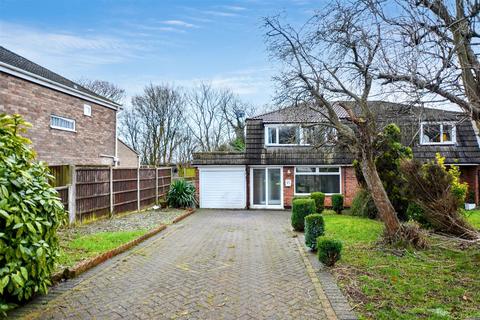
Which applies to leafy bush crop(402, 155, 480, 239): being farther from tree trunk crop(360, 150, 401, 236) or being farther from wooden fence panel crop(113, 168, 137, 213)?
wooden fence panel crop(113, 168, 137, 213)

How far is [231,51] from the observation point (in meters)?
14.5

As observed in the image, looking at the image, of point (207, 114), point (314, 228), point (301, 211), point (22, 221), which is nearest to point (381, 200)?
point (314, 228)

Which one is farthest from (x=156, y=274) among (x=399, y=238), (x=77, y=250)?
(x=399, y=238)

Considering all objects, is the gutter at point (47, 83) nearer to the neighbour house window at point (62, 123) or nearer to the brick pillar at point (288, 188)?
the neighbour house window at point (62, 123)

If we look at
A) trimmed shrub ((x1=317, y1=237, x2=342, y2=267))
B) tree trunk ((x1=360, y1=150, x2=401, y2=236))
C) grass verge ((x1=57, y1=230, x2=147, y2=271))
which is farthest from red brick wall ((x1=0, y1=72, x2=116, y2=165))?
tree trunk ((x1=360, y1=150, x2=401, y2=236))

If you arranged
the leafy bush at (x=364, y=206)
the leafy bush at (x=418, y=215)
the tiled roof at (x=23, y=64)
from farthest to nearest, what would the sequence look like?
the leafy bush at (x=364, y=206)
the tiled roof at (x=23, y=64)
the leafy bush at (x=418, y=215)

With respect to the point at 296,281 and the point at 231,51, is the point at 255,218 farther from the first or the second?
the point at 296,281

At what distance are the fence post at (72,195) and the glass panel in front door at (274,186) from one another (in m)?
10.3

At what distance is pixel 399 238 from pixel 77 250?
7.07 meters

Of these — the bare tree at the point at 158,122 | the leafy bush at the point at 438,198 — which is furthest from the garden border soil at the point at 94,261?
the bare tree at the point at 158,122

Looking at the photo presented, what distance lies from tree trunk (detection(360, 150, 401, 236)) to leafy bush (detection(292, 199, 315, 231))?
2.57 metres

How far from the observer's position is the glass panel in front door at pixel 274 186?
1822 cm

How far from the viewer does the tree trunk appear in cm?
761

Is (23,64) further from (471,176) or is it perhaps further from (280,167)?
(471,176)
